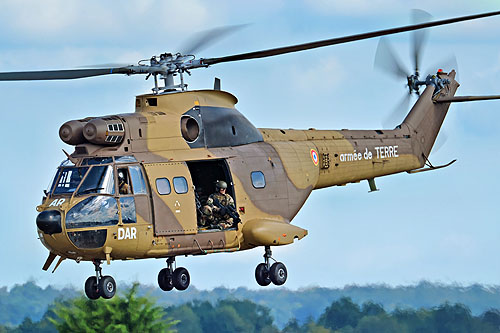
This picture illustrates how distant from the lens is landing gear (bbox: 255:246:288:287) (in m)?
21.9

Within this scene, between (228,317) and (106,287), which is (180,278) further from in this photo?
(228,317)

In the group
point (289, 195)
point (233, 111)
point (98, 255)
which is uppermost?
point (233, 111)

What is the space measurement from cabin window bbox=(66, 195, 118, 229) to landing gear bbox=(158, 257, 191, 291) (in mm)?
2930

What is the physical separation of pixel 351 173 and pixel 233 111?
12.9 feet

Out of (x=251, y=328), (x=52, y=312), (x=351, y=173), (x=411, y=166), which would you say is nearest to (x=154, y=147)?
(x=351, y=173)

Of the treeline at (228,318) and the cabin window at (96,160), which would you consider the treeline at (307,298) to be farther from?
the cabin window at (96,160)

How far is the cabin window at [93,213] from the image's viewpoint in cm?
1912

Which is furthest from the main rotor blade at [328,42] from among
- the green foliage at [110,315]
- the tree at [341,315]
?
the green foliage at [110,315]

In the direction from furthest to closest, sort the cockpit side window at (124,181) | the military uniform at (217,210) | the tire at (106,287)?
the military uniform at (217,210) → the tire at (106,287) → the cockpit side window at (124,181)

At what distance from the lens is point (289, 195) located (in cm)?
2255

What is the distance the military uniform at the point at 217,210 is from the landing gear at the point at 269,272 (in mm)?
1244

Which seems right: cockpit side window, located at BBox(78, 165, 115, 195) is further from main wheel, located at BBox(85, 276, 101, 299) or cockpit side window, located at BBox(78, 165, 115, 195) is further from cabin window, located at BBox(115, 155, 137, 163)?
main wheel, located at BBox(85, 276, 101, 299)

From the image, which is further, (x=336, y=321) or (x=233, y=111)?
(x=336, y=321)

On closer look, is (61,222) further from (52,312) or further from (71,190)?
(52,312)
